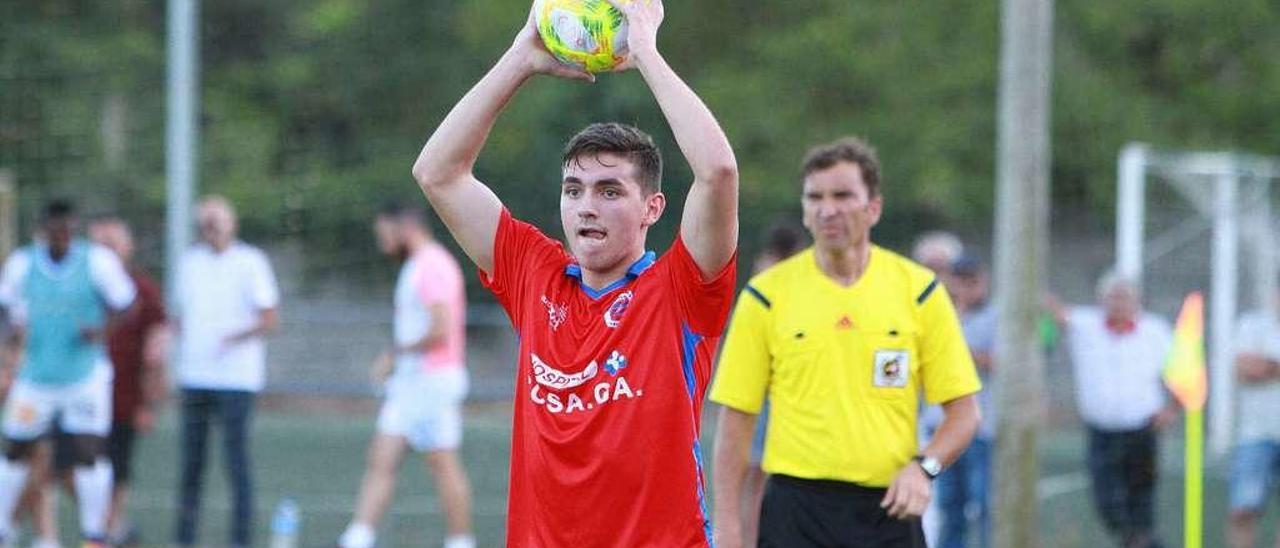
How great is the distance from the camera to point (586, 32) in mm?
3639

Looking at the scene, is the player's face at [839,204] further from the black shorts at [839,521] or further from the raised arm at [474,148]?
the raised arm at [474,148]

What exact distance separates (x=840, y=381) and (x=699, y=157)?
1.70m

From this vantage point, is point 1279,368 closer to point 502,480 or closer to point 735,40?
point 502,480

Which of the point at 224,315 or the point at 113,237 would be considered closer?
the point at 224,315

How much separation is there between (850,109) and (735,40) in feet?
6.00

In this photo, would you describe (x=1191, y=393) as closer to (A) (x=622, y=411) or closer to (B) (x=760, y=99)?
(A) (x=622, y=411)

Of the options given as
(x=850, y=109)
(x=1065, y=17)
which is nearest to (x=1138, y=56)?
(x=1065, y=17)

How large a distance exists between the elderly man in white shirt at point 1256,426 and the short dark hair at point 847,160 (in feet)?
16.9

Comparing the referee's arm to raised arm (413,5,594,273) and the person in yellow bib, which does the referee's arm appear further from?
raised arm (413,5,594,273)

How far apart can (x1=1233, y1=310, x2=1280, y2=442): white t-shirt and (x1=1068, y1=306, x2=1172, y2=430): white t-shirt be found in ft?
1.56

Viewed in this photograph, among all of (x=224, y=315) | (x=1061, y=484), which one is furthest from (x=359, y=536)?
(x=1061, y=484)

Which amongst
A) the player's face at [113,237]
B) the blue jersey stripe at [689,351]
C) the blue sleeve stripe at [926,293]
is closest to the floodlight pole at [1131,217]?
the player's face at [113,237]

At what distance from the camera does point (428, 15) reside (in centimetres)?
2333

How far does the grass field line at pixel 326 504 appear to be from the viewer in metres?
12.5
